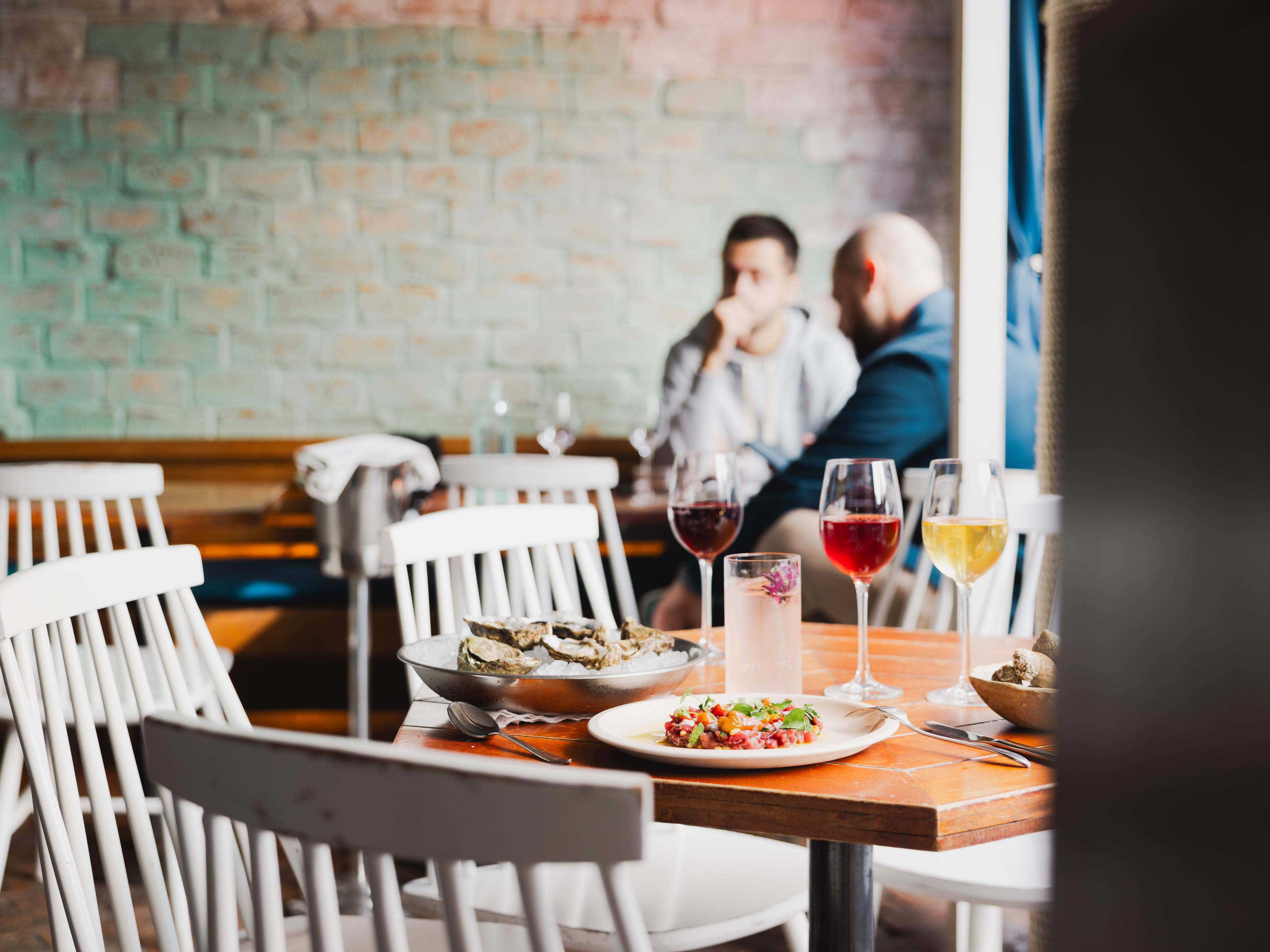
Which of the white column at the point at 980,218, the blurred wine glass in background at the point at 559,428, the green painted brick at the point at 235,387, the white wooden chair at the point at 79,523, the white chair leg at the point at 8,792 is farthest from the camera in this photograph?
the green painted brick at the point at 235,387

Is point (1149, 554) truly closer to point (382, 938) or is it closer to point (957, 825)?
point (382, 938)

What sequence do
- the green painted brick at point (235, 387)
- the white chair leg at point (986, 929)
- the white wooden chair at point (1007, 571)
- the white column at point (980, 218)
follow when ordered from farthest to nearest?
the green painted brick at point (235, 387)
the white column at point (980, 218)
the white wooden chair at point (1007, 571)
the white chair leg at point (986, 929)

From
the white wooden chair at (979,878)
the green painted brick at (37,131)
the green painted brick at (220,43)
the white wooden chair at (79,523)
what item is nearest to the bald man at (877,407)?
the white wooden chair at (979,878)

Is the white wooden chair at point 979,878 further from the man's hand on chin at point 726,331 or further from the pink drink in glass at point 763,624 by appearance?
the man's hand on chin at point 726,331

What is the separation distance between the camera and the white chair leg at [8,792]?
184 centimetres

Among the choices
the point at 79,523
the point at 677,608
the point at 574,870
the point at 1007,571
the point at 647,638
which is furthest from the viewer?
the point at 677,608

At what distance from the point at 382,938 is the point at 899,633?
96 cm

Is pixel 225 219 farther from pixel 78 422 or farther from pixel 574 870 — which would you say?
pixel 574 870

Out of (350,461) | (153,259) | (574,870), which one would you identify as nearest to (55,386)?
(153,259)

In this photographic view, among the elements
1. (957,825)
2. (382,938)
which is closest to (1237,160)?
(382,938)

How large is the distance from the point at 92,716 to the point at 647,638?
1.65 feet

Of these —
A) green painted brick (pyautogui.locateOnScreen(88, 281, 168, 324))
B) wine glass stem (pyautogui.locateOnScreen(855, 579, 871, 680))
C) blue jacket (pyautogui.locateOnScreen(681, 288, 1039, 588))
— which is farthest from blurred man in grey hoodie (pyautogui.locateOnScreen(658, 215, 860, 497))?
wine glass stem (pyautogui.locateOnScreen(855, 579, 871, 680))

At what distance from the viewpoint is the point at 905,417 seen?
9.31ft

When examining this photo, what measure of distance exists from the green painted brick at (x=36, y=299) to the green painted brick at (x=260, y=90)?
2.98 ft
